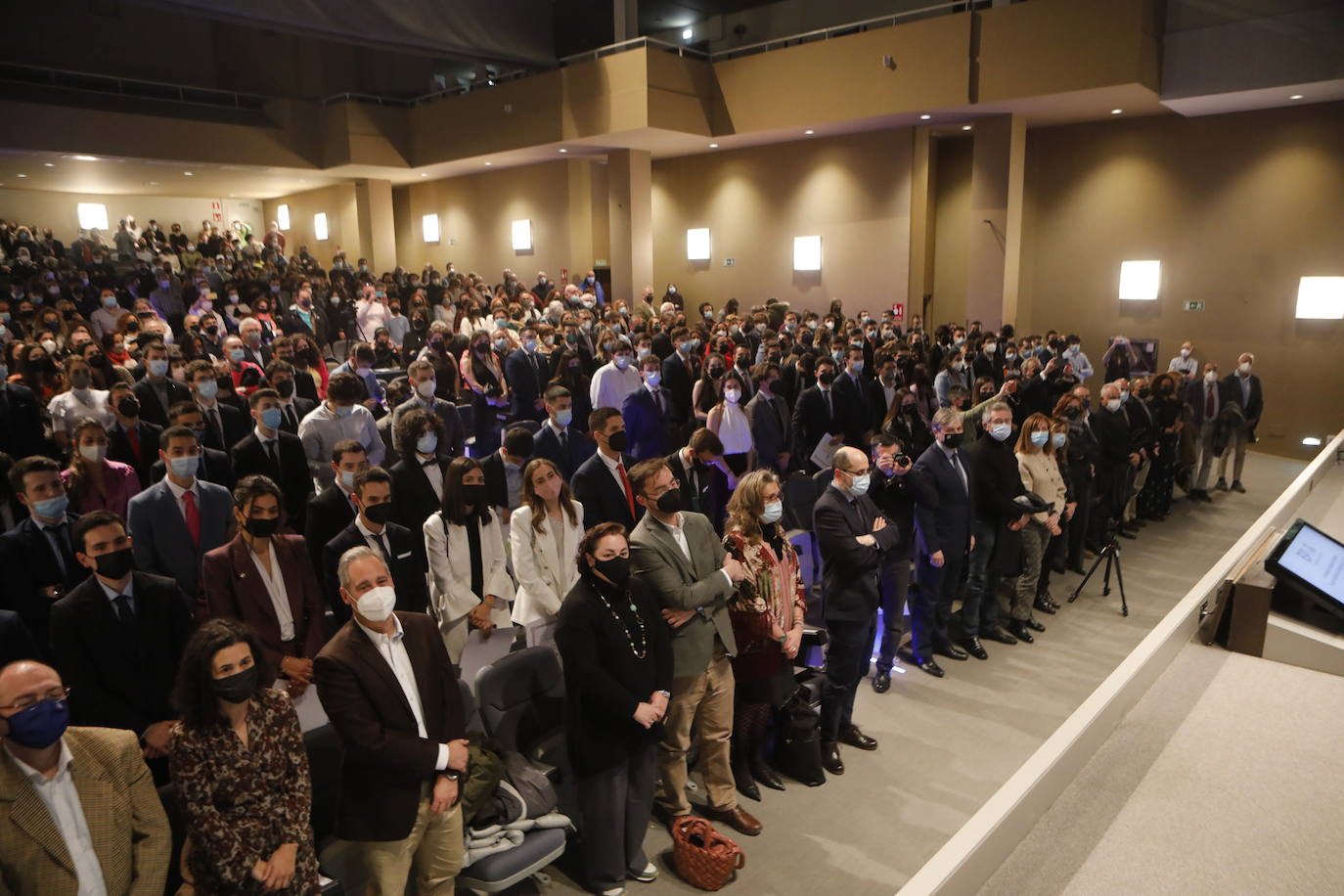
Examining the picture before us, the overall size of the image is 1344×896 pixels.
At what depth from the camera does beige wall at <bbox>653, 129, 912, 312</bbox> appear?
1691cm

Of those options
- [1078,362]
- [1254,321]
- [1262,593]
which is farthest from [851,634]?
[1254,321]

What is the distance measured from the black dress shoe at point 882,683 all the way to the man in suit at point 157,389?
5.85 metres

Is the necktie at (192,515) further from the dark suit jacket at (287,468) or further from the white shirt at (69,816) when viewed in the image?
the white shirt at (69,816)

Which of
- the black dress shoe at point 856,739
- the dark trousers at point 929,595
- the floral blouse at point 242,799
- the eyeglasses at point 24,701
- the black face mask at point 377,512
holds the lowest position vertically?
the black dress shoe at point 856,739

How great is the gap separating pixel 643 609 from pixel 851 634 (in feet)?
5.11

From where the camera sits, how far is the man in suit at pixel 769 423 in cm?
811

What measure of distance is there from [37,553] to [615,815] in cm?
310

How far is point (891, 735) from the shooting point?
5.24 m

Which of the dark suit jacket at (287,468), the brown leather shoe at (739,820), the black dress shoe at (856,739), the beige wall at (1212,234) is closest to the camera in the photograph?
the brown leather shoe at (739,820)

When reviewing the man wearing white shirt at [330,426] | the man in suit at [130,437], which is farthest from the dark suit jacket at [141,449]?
the man wearing white shirt at [330,426]

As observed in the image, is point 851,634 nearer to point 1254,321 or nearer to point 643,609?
point 643,609

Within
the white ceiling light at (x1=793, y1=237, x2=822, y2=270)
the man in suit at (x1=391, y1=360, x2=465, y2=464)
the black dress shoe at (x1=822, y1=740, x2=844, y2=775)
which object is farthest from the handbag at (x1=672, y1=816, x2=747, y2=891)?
the white ceiling light at (x1=793, y1=237, x2=822, y2=270)

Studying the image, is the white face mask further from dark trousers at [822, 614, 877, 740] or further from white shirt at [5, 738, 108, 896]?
dark trousers at [822, 614, 877, 740]

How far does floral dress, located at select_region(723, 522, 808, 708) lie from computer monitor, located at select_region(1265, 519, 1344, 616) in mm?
2196
